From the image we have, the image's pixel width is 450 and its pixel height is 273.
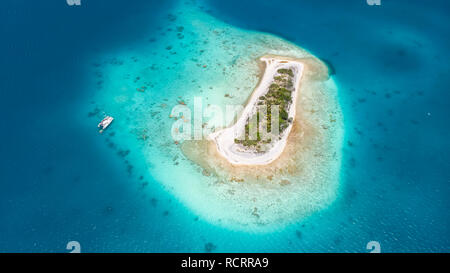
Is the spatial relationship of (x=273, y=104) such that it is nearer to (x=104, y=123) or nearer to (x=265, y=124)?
(x=265, y=124)

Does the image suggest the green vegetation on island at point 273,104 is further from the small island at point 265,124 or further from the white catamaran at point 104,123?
the white catamaran at point 104,123

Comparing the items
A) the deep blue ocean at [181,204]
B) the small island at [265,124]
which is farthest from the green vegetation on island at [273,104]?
the deep blue ocean at [181,204]

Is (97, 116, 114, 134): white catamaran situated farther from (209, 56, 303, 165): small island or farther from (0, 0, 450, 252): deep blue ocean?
(209, 56, 303, 165): small island

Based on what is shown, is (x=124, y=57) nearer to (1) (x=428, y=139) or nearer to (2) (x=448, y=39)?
(1) (x=428, y=139)

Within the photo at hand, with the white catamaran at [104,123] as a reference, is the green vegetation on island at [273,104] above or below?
above

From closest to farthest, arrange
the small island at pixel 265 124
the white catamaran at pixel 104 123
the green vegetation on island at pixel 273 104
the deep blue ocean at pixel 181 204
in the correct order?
the deep blue ocean at pixel 181 204 → the small island at pixel 265 124 → the green vegetation on island at pixel 273 104 → the white catamaran at pixel 104 123
